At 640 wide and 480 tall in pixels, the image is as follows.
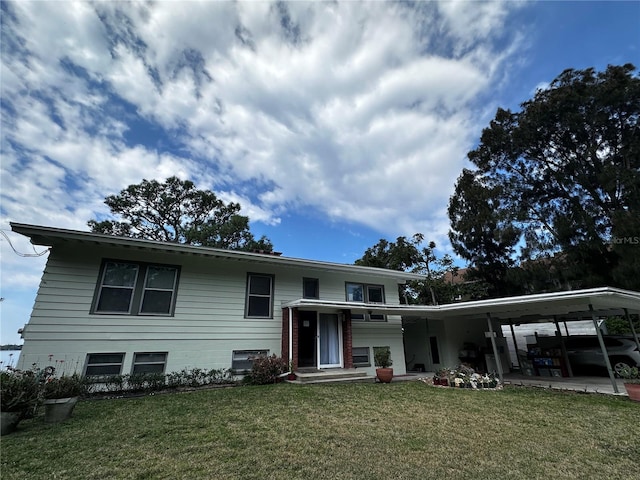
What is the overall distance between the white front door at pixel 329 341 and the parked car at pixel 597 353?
32.8 ft

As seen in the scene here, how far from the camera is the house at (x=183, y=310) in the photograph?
7582 mm

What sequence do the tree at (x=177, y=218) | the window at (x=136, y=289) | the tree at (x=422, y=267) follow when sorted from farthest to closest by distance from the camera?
1. the tree at (x=422, y=267)
2. the tree at (x=177, y=218)
3. the window at (x=136, y=289)

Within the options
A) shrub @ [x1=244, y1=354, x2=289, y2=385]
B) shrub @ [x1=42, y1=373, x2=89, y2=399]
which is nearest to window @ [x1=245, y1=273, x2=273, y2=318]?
shrub @ [x1=244, y1=354, x2=289, y2=385]

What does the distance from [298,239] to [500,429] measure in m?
16.1

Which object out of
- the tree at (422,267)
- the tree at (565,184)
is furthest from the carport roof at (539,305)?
the tree at (422,267)

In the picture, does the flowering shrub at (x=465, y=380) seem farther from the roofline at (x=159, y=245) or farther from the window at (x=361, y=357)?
the roofline at (x=159, y=245)

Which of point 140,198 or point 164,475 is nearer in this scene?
point 164,475

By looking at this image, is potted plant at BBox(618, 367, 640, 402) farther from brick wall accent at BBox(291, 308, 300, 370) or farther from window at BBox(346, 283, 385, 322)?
brick wall accent at BBox(291, 308, 300, 370)

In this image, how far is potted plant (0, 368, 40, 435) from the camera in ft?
14.4

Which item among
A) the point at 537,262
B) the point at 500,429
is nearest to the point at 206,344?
the point at 500,429

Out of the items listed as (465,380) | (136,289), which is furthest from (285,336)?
(465,380)

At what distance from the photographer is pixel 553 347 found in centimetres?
1243

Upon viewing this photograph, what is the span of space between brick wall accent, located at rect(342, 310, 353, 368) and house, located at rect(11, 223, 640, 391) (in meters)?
0.04

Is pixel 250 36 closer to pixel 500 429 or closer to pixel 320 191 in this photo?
pixel 320 191
